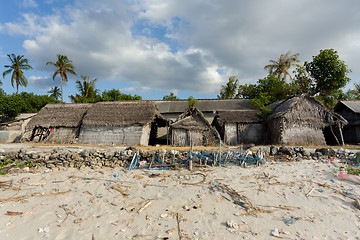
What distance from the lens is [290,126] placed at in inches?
535

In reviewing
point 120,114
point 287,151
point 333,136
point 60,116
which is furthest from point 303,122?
point 60,116

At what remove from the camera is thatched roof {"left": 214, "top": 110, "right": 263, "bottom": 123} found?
15.3 metres

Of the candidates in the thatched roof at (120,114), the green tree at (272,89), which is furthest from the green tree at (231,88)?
the thatched roof at (120,114)

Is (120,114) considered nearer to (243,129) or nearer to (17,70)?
(243,129)

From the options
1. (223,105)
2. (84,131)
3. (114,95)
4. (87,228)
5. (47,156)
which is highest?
(114,95)

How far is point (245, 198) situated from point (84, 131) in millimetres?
14503

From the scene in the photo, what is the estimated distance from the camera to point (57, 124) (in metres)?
15.9

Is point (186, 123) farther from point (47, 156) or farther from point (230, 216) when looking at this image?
point (230, 216)

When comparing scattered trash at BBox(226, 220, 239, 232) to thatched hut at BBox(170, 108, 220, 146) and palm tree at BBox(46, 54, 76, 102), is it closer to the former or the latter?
thatched hut at BBox(170, 108, 220, 146)

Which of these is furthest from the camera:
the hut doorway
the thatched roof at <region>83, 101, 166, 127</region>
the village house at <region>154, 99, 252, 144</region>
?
the village house at <region>154, 99, 252, 144</region>

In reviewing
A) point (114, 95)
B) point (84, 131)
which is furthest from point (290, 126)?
point (114, 95)

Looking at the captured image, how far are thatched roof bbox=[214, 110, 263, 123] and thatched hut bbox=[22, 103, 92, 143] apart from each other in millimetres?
12779

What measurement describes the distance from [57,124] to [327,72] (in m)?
26.4

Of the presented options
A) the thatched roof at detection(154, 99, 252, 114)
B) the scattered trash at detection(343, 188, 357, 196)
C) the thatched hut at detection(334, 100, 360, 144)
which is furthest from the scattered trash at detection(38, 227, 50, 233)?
the thatched hut at detection(334, 100, 360, 144)
